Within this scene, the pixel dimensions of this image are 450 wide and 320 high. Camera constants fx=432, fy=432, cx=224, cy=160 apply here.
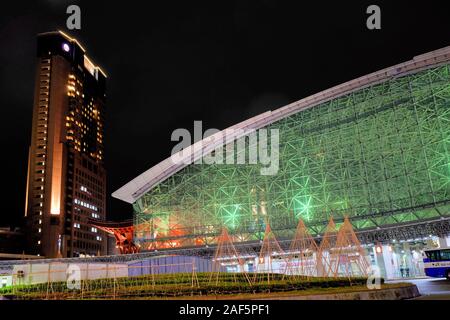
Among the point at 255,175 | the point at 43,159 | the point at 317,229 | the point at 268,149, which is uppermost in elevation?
the point at 43,159

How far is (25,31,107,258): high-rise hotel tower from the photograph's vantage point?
9994 cm

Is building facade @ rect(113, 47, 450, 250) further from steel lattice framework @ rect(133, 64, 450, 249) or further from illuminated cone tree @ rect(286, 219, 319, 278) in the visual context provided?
illuminated cone tree @ rect(286, 219, 319, 278)

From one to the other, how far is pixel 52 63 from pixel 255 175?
3457 inches

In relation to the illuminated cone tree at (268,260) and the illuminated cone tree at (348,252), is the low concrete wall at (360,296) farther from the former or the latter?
the illuminated cone tree at (268,260)

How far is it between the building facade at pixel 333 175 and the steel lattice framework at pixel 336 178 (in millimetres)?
90

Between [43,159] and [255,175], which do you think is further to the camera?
[43,159]

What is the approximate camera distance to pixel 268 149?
43.3 m

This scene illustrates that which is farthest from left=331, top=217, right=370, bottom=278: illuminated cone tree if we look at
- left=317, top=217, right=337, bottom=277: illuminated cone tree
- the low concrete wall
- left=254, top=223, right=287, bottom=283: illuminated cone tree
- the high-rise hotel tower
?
the high-rise hotel tower

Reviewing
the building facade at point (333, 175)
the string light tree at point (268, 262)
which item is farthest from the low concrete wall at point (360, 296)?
the building facade at point (333, 175)

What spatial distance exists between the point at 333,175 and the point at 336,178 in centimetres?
38

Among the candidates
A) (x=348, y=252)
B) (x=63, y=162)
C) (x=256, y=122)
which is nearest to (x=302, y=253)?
(x=348, y=252)

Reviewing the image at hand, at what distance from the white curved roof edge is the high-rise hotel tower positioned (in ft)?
175
